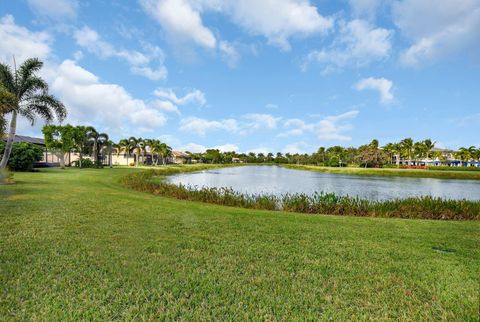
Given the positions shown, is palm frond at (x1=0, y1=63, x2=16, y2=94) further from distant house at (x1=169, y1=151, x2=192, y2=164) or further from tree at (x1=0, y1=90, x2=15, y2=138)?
distant house at (x1=169, y1=151, x2=192, y2=164)

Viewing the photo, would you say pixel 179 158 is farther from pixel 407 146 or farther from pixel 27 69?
pixel 27 69

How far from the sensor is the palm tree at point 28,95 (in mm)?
18391

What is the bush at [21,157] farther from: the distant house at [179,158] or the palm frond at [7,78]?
the distant house at [179,158]

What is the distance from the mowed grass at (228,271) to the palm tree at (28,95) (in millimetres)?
13876

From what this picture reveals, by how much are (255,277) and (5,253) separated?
4693 mm

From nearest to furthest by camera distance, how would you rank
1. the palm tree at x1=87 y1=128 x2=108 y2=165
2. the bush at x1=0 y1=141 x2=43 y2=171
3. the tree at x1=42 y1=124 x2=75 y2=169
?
the bush at x1=0 y1=141 x2=43 y2=171
the tree at x1=42 y1=124 x2=75 y2=169
the palm tree at x1=87 y1=128 x2=108 y2=165

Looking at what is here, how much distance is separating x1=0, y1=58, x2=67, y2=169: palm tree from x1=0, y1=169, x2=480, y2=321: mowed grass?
13.9 m

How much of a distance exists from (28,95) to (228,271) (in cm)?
2151

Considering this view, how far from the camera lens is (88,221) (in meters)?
8.20

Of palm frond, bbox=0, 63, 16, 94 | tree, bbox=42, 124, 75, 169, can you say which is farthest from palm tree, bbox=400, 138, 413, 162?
palm frond, bbox=0, 63, 16, 94

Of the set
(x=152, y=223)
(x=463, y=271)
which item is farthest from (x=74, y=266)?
(x=463, y=271)

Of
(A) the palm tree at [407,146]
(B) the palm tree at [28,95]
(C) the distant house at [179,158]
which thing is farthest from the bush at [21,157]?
(A) the palm tree at [407,146]

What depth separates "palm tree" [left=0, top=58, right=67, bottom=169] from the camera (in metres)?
18.4

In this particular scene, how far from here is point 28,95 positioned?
1953 centimetres
